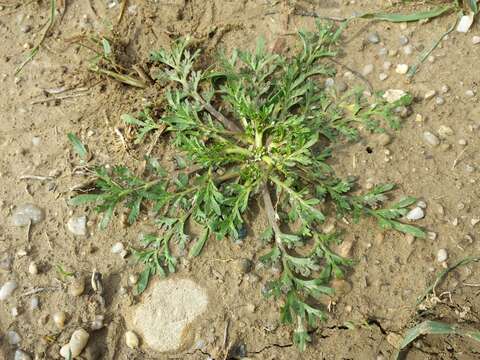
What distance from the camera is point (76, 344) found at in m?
2.71

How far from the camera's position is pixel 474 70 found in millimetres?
3211

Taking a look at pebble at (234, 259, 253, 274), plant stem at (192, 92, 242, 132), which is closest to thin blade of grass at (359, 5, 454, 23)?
plant stem at (192, 92, 242, 132)

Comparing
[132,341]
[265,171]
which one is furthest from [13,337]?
[265,171]

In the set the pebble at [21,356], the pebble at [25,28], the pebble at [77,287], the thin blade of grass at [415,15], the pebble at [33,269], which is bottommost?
the pebble at [21,356]

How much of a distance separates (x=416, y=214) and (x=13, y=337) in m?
2.55

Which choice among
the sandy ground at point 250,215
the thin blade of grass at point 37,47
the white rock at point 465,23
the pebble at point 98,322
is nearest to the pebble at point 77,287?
the sandy ground at point 250,215

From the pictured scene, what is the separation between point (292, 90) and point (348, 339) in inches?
64.4

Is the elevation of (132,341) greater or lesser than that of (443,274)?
greater

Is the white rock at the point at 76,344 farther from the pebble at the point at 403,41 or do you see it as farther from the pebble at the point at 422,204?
the pebble at the point at 403,41

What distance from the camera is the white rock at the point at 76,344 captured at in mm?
2709

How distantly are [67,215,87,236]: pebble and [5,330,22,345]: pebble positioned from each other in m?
0.67

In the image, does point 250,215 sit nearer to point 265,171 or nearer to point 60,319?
point 265,171

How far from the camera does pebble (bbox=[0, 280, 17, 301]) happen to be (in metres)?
2.84

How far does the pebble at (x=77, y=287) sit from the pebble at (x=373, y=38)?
2.58m
